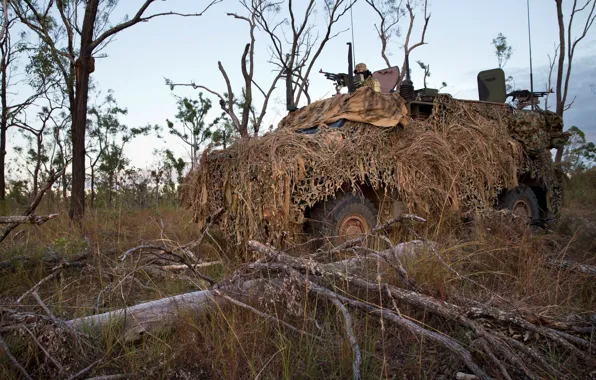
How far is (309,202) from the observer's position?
4.74m

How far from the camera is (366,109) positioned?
5527 mm

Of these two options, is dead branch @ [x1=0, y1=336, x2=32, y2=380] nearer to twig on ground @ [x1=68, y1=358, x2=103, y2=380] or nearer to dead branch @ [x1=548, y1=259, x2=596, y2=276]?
twig on ground @ [x1=68, y1=358, x2=103, y2=380]

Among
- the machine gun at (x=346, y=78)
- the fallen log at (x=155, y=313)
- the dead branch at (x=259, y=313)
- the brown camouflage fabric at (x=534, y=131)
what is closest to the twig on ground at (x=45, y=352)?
the fallen log at (x=155, y=313)

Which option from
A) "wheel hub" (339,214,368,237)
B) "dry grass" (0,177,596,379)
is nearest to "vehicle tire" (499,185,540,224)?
"dry grass" (0,177,596,379)

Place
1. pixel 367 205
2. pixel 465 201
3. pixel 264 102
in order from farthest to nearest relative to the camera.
Answer: 1. pixel 264 102
2. pixel 465 201
3. pixel 367 205

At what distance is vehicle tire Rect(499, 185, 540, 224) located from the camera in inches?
265

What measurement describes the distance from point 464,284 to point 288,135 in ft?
8.56

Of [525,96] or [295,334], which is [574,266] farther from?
[525,96]

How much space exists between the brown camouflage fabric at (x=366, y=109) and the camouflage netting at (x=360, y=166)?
3 cm

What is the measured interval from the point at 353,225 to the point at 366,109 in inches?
60.7

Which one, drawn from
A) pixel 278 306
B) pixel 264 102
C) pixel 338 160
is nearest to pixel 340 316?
pixel 278 306

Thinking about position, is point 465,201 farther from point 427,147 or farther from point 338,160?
point 338,160

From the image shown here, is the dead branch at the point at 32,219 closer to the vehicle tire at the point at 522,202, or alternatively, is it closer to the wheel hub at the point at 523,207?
the vehicle tire at the point at 522,202

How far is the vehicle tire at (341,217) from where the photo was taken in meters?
4.86
